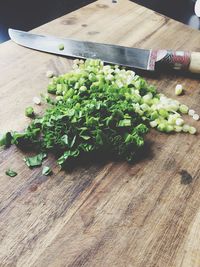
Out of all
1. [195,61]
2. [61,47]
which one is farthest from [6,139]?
[195,61]

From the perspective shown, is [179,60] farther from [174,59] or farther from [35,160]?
[35,160]

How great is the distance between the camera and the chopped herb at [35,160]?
3.27 feet

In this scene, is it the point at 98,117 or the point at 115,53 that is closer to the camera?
the point at 98,117

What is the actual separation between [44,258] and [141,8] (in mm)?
1456

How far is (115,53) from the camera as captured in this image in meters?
1.38

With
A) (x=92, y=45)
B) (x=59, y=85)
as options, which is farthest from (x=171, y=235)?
(x=92, y=45)

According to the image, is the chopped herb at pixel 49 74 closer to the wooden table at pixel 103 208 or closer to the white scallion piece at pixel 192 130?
the wooden table at pixel 103 208

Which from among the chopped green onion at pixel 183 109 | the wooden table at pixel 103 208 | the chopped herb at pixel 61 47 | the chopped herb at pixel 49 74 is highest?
the chopped herb at pixel 61 47

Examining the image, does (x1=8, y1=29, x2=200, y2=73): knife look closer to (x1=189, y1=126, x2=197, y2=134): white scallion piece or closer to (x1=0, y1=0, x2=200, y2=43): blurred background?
(x1=189, y1=126, x2=197, y2=134): white scallion piece

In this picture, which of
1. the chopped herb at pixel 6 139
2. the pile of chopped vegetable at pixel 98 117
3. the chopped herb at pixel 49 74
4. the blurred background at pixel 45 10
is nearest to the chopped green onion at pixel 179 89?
the pile of chopped vegetable at pixel 98 117

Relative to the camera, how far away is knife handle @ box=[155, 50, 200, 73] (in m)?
1.33

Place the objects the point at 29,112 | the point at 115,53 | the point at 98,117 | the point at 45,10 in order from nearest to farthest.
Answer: the point at 98,117
the point at 29,112
the point at 115,53
the point at 45,10

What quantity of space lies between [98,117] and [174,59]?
0.52 meters

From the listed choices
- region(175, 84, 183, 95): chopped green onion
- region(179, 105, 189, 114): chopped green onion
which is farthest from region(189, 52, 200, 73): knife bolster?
region(179, 105, 189, 114): chopped green onion
